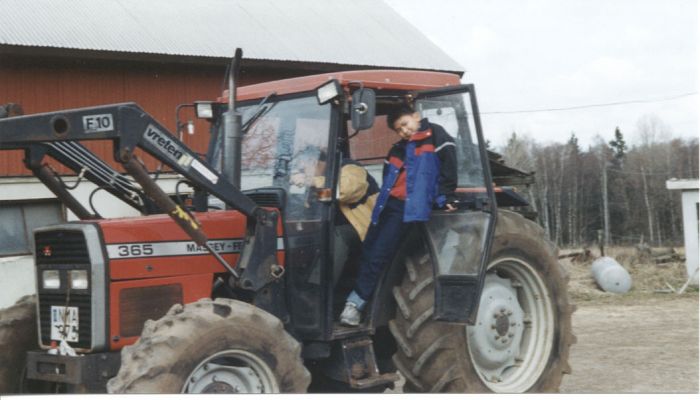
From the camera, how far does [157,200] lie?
5086 millimetres

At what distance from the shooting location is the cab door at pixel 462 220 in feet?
19.0

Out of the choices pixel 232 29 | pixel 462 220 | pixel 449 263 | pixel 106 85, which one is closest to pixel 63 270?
pixel 449 263

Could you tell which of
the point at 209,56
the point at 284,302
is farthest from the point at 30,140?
the point at 209,56

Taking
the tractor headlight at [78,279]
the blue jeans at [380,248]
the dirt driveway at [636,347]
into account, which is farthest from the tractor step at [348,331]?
the dirt driveway at [636,347]

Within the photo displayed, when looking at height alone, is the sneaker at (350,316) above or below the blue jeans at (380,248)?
below

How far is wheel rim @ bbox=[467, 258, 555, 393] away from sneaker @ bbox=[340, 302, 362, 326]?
2.83 feet

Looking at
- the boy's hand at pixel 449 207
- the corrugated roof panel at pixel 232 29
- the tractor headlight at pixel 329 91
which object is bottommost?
the boy's hand at pixel 449 207

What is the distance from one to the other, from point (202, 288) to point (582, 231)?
42.1 meters

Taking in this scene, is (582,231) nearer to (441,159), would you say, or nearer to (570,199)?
(570,199)

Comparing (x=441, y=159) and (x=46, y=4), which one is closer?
(x=441, y=159)

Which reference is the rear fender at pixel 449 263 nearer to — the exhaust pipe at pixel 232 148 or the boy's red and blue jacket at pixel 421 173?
the boy's red and blue jacket at pixel 421 173

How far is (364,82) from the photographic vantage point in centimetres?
586

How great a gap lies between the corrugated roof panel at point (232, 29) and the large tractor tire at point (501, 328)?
9247mm

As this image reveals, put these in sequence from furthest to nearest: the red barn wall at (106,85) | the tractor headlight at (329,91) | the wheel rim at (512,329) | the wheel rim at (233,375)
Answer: the red barn wall at (106,85) → the wheel rim at (512,329) → the tractor headlight at (329,91) → the wheel rim at (233,375)
